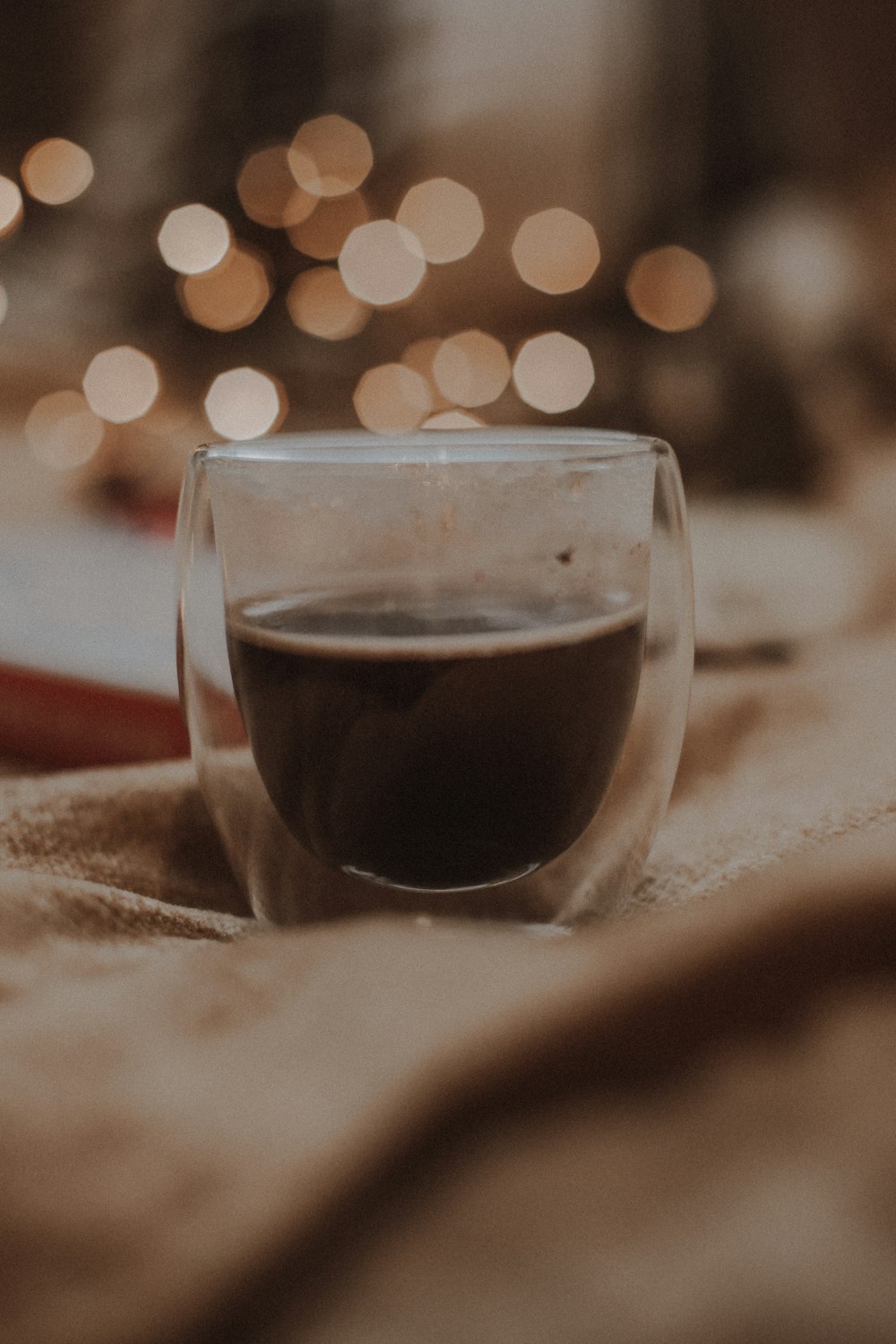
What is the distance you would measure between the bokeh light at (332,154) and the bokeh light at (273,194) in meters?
0.02

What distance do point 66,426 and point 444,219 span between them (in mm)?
647

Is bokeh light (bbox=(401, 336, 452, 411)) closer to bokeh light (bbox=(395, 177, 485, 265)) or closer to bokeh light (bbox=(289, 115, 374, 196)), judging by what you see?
bokeh light (bbox=(395, 177, 485, 265))

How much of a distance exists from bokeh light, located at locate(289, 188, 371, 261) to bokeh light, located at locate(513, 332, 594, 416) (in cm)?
30

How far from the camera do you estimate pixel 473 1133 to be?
22 centimetres

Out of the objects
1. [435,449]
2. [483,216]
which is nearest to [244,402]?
[483,216]

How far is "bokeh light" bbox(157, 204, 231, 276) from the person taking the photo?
1.61m

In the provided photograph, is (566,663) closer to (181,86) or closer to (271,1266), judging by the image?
(271,1266)

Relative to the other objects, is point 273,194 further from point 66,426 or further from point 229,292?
point 66,426

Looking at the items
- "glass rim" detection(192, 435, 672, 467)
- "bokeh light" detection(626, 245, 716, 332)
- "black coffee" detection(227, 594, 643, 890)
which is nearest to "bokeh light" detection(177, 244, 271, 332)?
"bokeh light" detection(626, 245, 716, 332)

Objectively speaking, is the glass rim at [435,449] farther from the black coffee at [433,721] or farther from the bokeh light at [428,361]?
the bokeh light at [428,361]

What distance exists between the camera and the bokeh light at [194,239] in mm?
1609

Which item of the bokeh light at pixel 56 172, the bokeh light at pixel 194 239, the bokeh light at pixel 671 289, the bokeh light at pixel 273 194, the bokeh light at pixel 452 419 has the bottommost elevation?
the bokeh light at pixel 452 419

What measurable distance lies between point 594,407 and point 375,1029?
4.18 ft

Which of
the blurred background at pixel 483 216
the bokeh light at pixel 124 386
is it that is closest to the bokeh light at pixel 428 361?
the blurred background at pixel 483 216
